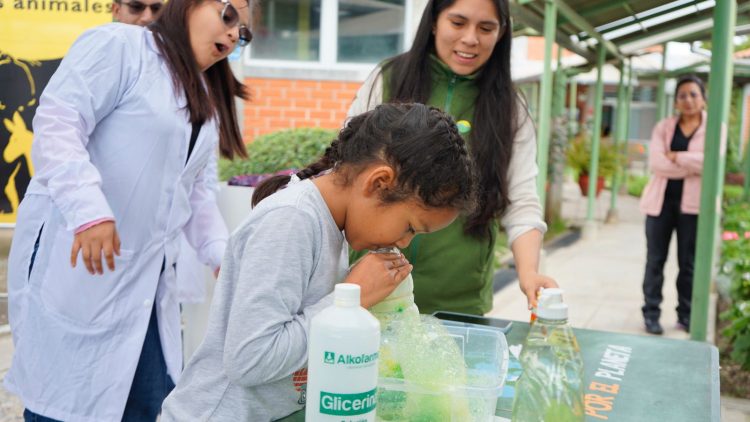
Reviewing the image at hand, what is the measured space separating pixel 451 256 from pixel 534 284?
1.31ft

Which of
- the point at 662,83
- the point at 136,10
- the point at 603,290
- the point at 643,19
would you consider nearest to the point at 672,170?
the point at 603,290

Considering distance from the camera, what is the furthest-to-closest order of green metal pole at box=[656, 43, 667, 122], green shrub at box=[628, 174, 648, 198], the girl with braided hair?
green shrub at box=[628, 174, 648, 198] < green metal pole at box=[656, 43, 667, 122] < the girl with braided hair

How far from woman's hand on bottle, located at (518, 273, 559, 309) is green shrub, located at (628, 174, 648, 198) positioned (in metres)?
17.0

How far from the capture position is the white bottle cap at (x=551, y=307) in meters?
1.33

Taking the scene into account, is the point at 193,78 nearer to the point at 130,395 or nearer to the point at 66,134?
the point at 66,134

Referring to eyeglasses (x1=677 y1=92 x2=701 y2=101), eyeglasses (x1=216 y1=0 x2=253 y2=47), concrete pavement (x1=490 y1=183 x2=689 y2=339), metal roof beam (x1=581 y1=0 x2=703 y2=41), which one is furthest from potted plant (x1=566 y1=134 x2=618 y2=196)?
eyeglasses (x1=216 y1=0 x2=253 y2=47)

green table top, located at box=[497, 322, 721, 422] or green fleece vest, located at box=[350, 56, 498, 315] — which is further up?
green fleece vest, located at box=[350, 56, 498, 315]

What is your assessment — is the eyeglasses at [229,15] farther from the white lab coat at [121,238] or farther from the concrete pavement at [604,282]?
the concrete pavement at [604,282]

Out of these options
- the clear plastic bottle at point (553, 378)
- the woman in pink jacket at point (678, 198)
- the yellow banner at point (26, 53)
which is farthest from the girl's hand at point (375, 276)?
the woman in pink jacket at point (678, 198)

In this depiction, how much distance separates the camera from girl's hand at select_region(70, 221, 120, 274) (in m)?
1.81

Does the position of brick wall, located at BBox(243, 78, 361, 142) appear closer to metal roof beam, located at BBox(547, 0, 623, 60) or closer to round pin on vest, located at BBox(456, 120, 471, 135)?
metal roof beam, located at BBox(547, 0, 623, 60)

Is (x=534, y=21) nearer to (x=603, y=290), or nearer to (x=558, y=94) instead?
(x=603, y=290)

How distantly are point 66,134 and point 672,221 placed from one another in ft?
16.5

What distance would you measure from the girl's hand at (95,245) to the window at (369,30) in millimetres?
6131
